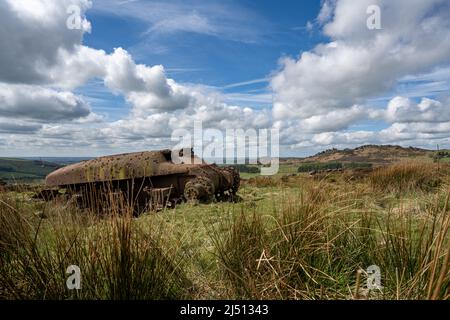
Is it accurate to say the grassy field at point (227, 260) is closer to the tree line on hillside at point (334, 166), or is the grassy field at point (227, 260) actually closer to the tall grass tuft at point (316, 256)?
the tall grass tuft at point (316, 256)

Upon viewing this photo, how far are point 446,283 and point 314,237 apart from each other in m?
1.21

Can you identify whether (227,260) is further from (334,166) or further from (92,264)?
(334,166)

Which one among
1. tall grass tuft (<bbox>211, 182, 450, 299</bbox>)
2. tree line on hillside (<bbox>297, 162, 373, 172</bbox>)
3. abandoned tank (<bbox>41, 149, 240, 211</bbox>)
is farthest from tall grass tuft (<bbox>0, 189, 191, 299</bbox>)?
abandoned tank (<bbox>41, 149, 240, 211</bbox>)

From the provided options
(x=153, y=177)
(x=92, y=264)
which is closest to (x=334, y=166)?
(x=153, y=177)

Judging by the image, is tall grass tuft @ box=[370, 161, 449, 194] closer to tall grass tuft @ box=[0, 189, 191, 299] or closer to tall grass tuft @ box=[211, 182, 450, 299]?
tall grass tuft @ box=[211, 182, 450, 299]

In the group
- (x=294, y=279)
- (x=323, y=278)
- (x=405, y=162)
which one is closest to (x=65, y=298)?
(x=294, y=279)

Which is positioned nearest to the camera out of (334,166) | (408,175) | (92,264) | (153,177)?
(92,264)

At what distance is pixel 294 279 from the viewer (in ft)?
10.0

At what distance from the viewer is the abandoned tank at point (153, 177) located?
36.2 feet

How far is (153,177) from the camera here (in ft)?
39.2

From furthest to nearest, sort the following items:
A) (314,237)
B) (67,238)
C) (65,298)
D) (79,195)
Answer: (79,195) → (314,237) → (67,238) → (65,298)

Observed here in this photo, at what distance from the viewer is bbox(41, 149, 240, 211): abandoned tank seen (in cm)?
1103
